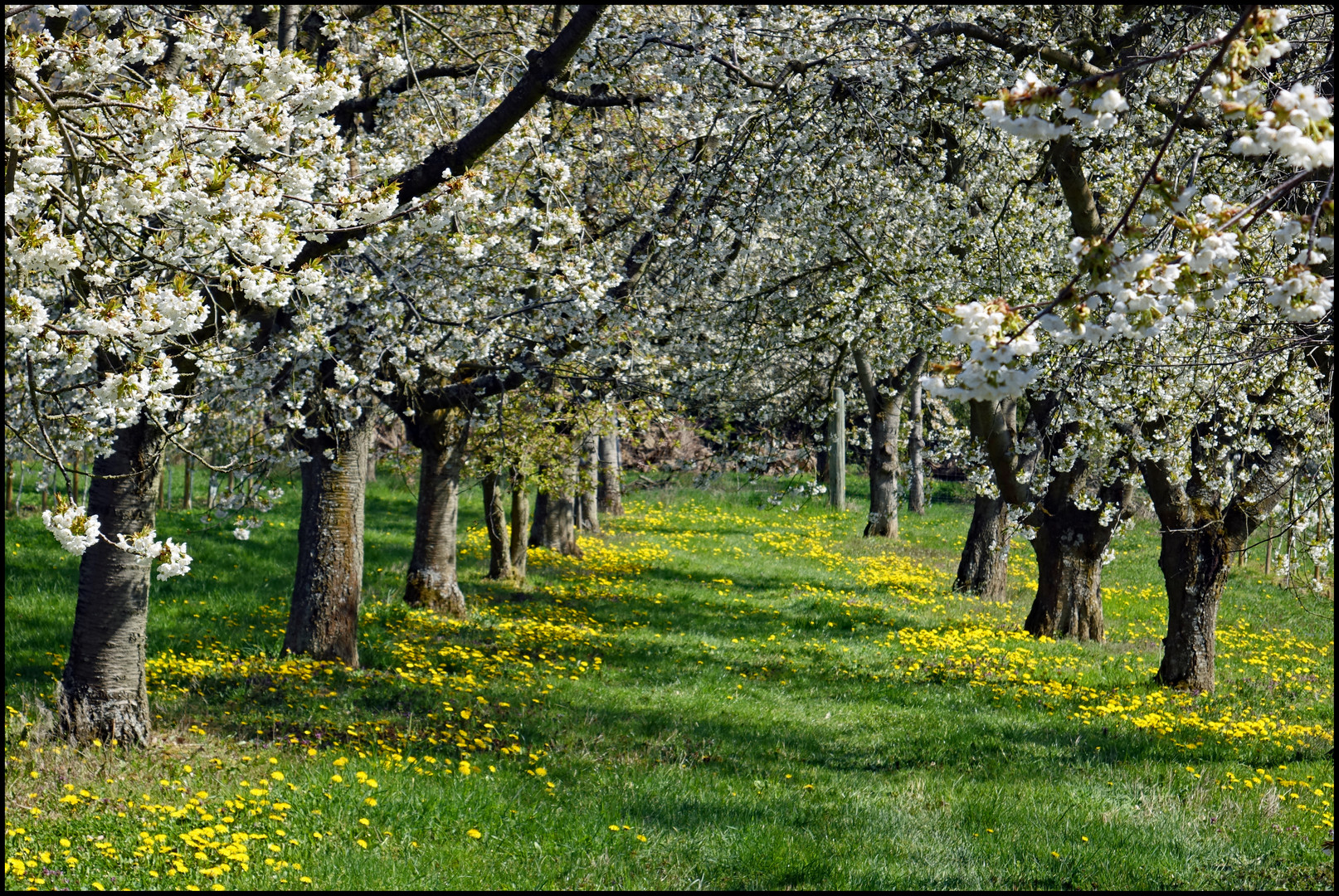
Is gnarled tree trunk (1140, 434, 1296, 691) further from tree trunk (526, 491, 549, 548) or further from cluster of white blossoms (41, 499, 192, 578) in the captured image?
tree trunk (526, 491, 549, 548)

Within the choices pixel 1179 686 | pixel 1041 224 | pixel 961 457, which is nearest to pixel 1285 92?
pixel 1041 224

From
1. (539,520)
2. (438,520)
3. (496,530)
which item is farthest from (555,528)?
(438,520)

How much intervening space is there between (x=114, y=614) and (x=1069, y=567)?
436 inches

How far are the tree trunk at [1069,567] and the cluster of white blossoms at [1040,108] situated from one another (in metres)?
10.8

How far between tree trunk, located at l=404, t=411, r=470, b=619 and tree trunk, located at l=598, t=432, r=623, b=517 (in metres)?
11.0

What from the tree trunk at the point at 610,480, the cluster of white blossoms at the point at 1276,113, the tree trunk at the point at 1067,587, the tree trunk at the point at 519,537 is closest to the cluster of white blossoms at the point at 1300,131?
the cluster of white blossoms at the point at 1276,113

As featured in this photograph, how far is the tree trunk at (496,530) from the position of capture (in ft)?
46.3

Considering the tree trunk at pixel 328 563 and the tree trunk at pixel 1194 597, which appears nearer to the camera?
the tree trunk at pixel 328 563

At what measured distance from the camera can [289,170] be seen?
425 centimetres

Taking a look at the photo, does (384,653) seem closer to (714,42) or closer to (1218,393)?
(714,42)

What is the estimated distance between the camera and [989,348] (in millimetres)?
2635

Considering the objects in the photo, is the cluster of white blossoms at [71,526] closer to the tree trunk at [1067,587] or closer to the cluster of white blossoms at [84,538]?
the cluster of white blossoms at [84,538]

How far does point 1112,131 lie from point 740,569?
1143 centimetres

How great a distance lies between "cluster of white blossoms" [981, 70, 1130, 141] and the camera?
108 inches
